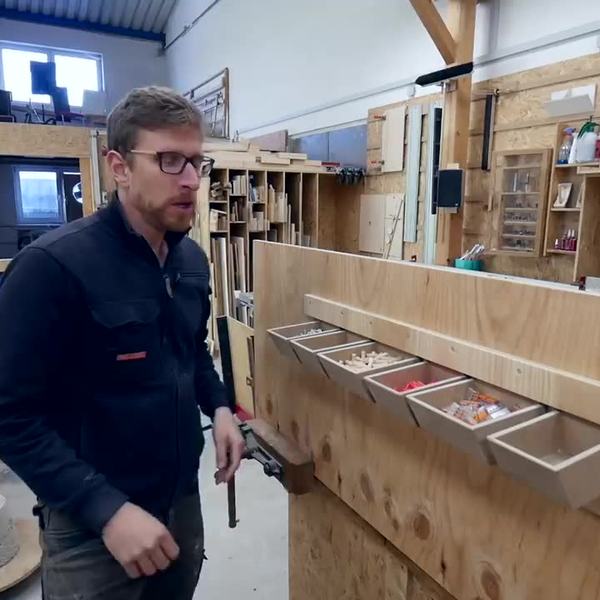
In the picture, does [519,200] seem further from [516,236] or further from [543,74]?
[543,74]

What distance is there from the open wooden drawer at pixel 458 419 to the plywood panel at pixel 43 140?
198 inches

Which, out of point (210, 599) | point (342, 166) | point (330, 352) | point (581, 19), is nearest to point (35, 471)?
point (330, 352)

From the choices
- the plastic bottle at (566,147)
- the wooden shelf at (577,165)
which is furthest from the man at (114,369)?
the plastic bottle at (566,147)

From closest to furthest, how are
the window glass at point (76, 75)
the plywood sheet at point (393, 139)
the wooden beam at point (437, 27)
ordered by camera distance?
the wooden beam at point (437, 27), the plywood sheet at point (393, 139), the window glass at point (76, 75)

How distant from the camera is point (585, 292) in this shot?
0.60m

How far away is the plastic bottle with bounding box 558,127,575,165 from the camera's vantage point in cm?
277

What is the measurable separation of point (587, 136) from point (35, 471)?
9.44ft

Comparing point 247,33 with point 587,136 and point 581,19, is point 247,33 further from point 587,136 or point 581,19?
point 587,136

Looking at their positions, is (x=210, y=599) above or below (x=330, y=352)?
below

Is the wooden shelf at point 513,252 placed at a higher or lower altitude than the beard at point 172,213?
lower

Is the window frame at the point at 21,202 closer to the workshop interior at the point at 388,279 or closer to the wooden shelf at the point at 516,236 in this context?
the workshop interior at the point at 388,279

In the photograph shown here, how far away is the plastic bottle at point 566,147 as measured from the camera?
2768mm

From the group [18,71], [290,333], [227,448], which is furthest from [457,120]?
[18,71]

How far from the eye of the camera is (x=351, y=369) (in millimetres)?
820
